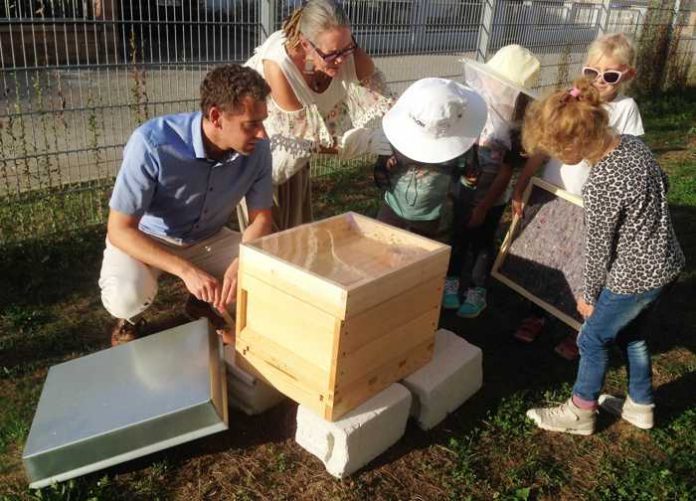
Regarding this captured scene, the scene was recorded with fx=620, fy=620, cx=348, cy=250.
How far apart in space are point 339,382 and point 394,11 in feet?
15.2

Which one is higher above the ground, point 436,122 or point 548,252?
point 436,122

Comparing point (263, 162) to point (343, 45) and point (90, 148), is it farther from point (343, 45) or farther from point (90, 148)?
point (90, 148)

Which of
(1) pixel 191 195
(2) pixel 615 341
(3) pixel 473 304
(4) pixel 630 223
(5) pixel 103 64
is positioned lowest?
(3) pixel 473 304

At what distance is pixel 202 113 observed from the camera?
3.02 metres

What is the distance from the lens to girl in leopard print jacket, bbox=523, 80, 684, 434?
2502mm

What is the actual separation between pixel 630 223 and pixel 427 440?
1.34 metres

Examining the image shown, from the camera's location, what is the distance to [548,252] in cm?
361

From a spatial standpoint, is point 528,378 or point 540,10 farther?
point 540,10

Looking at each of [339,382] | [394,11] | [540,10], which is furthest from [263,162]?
[540,10]

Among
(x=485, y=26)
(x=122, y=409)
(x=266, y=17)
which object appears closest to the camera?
(x=122, y=409)

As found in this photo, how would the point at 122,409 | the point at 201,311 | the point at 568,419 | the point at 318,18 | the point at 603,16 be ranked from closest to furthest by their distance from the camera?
1. the point at 122,409
2. the point at 568,419
3. the point at 318,18
4. the point at 201,311
5. the point at 603,16

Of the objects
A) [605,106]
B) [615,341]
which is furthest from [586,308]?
[605,106]

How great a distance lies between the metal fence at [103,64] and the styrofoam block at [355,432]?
2525mm

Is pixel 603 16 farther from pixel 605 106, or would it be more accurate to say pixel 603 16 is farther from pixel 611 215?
pixel 611 215
